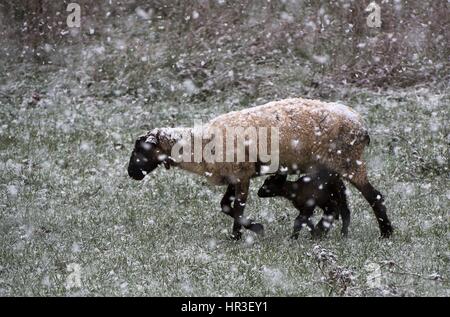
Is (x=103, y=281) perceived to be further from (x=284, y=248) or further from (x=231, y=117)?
(x=231, y=117)

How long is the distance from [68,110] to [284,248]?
413 inches

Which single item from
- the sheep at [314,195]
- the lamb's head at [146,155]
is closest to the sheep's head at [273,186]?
the sheep at [314,195]

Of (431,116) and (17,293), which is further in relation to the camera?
(431,116)

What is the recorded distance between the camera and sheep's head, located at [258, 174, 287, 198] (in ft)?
33.9

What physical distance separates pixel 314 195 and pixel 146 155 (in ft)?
8.06

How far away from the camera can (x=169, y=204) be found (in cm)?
1206

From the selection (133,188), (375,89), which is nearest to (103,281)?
(133,188)

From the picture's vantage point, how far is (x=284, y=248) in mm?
9305

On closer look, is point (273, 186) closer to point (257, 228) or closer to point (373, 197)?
point (257, 228)

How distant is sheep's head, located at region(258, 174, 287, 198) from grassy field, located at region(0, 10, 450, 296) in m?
0.58

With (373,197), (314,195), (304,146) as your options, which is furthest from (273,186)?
(373,197)

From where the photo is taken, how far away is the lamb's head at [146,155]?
10.4 m

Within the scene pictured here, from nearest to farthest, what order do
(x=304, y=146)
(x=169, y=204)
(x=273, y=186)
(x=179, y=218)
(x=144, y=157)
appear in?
(x=304, y=146) < (x=273, y=186) < (x=144, y=157) < (x=179, y=218) < (x=169, y=204)

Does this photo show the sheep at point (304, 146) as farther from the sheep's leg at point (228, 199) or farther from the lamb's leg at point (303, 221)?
the lamb's leg at point (303, 221)
